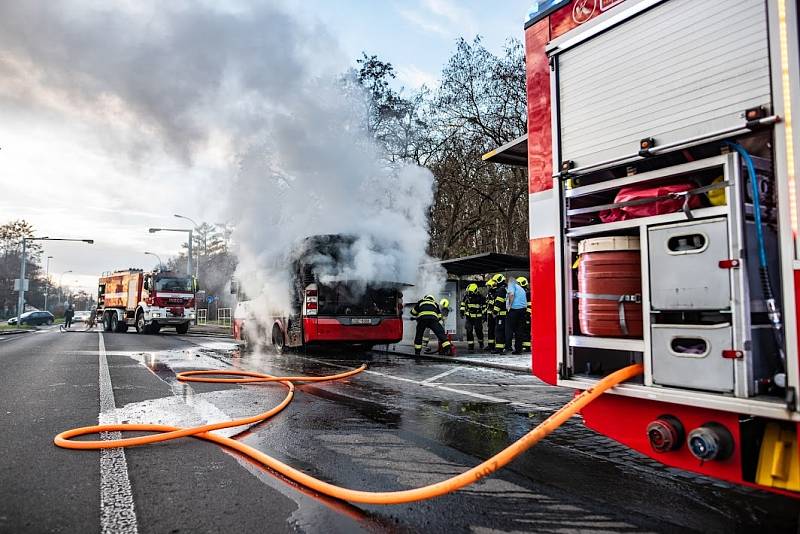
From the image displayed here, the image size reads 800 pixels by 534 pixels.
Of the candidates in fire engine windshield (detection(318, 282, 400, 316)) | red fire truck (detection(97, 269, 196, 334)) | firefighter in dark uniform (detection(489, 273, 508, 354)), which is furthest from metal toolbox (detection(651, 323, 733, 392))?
red fire truck (detection(97, 269, 196, 334))

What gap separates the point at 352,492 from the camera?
3.18 m

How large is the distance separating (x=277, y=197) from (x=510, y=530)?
993 cm

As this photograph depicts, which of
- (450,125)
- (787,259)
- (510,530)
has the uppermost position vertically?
(450,125)

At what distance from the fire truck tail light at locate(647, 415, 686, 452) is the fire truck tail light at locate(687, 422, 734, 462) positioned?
3.7 inches

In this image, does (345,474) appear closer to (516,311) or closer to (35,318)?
(516,311)

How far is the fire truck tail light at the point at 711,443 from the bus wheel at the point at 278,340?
1047 centimetres

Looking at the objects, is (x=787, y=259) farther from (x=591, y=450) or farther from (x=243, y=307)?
(x=243, y=307)

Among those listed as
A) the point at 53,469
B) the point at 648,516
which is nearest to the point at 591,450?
the point at 648,516

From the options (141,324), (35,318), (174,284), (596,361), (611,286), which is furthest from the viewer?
(35,318)

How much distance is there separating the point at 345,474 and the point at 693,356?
2.39 metres

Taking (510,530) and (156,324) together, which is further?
(156,324)

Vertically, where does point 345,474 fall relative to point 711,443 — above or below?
below

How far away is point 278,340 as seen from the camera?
12.4 metres

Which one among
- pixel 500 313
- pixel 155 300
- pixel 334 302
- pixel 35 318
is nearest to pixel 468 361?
pixel 500 313
